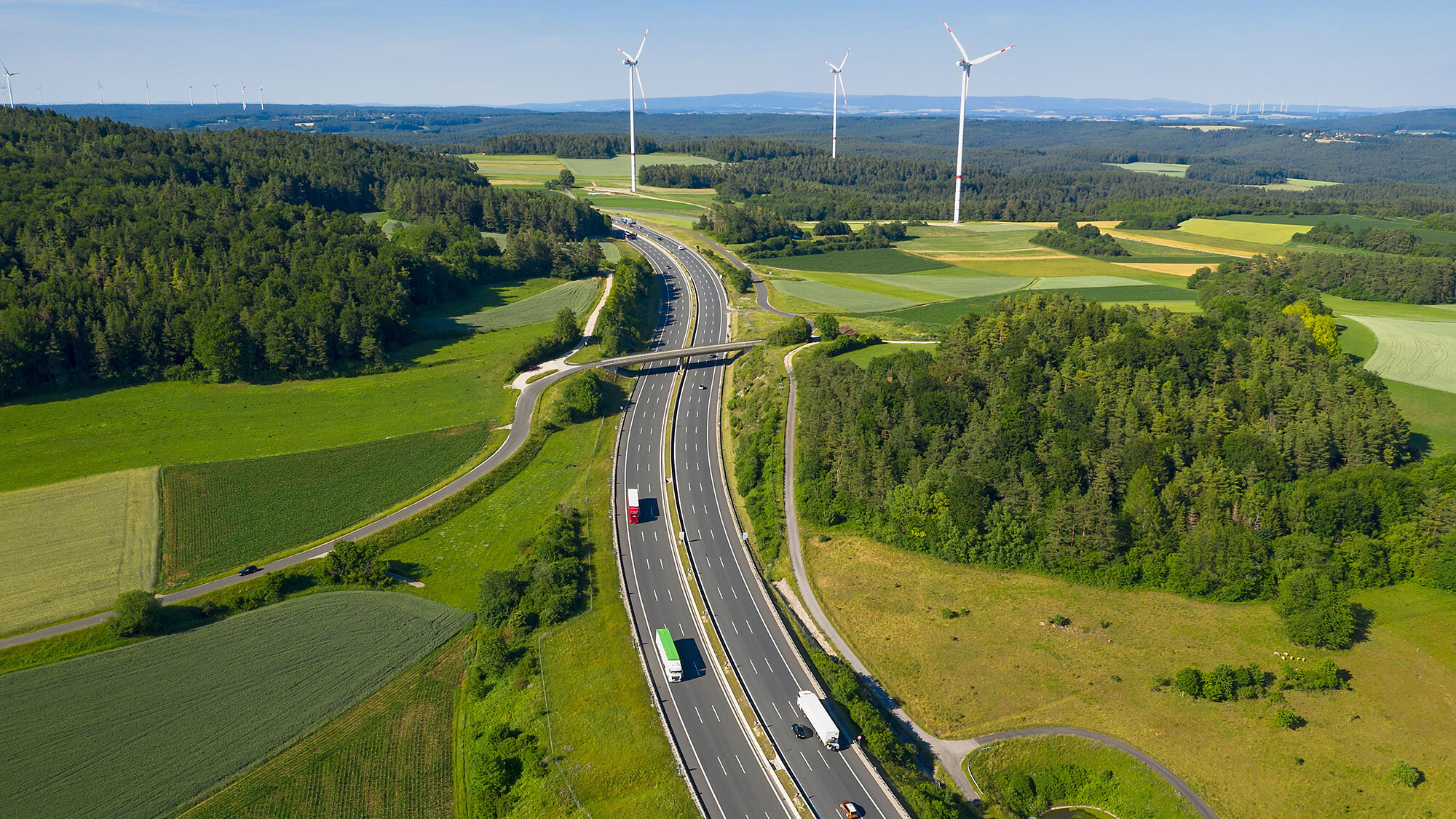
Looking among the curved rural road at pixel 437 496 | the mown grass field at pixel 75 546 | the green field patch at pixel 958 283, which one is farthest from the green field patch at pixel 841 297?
the mown grass field at pixel 75 546

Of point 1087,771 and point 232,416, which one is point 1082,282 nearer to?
point 1087,771

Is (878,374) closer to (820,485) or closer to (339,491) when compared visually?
(820,485)

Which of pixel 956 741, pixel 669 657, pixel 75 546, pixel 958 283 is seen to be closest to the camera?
pixel 956 741

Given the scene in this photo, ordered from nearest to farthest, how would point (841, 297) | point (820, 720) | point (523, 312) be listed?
point (820, 720) < point (523, 312) < point (841, 297)

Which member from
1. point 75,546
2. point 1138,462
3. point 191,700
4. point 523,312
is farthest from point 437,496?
point 1138,462

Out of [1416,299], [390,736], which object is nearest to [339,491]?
[390,736]

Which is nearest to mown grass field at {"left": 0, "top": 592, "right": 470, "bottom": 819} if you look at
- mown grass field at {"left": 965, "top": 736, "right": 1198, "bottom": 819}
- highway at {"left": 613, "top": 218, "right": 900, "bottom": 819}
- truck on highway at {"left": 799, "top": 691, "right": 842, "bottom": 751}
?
highway at {"left": 613, "top": 218, "right": 900, "bottom": 819}
